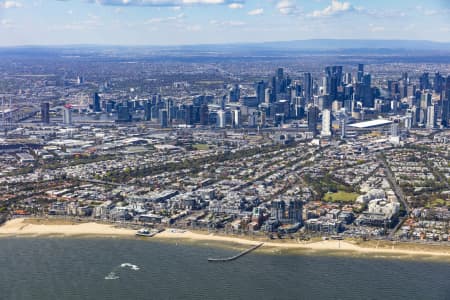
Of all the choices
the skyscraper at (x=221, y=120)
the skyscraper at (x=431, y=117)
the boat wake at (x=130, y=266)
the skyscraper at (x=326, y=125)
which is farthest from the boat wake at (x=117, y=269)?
the skyscraper at (x=431, y=117)

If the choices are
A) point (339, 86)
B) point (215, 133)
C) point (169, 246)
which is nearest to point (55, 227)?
point (169, 246)

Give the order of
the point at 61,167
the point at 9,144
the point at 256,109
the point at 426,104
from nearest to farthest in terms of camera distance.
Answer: the point at 61,167
the point at 9,144
the point at 426,104
the point at 256,109

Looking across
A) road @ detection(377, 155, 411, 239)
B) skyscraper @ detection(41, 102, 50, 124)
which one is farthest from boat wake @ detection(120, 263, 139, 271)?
skyscraper @ detection(41, 102, 50, 124)

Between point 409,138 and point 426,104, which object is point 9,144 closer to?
point 409,138

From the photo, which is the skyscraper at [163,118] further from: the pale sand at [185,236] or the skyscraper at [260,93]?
the pale sand at [185,236]

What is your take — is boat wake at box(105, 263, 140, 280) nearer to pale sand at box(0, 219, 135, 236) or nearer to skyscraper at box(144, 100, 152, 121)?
pale sand at box(0, 219, 135, 236)

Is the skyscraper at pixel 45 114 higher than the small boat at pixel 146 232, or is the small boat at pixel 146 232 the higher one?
the skyscraper at pixel 45 114

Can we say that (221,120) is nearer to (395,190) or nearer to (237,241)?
(395,190)
